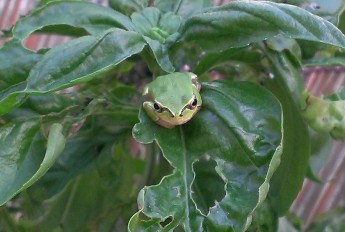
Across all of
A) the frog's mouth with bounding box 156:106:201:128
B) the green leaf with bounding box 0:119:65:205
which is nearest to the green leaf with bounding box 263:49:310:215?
the frog's mouth with bounding box 156:106:201:128

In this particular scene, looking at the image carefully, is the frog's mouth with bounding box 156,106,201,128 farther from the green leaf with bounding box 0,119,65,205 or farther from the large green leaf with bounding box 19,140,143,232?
the large green leaf with bounding box 19,140,143,232

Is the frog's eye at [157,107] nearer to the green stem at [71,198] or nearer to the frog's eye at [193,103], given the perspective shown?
the frog's eye at [193,103]

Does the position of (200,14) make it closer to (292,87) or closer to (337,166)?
(292,87)

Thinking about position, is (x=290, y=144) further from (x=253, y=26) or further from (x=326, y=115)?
(x=253, y=26)

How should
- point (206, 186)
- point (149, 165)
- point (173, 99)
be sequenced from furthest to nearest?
1. point (149, 165)
2. point (206, 186)
3. point (173, 99)

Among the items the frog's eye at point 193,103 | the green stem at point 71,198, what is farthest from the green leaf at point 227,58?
the green stem at point 71,198

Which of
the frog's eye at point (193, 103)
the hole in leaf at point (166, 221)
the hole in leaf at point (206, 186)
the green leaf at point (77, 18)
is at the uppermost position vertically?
the green leaf at point (77, 18)

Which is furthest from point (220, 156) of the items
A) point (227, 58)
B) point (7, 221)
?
point (7, 221)

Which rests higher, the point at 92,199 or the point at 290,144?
the point at 290,144
